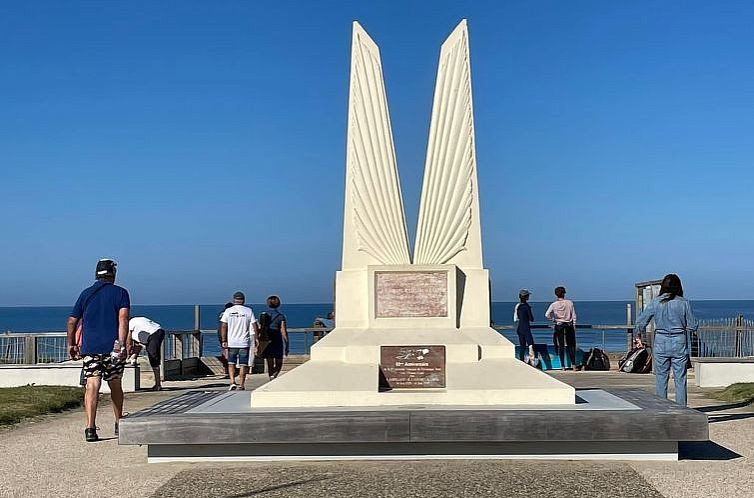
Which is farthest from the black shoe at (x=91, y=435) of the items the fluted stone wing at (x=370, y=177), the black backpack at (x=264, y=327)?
the black backpack at (x=264, y=327)

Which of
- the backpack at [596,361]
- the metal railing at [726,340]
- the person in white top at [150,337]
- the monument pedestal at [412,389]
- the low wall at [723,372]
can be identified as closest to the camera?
the monument pedestal at [412,389]

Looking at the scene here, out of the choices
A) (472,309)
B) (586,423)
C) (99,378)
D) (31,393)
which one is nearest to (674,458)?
(586,423)

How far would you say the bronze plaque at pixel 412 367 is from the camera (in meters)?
8.28

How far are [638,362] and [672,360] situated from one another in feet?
24.7

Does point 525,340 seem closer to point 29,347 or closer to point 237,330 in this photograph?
point 237,330

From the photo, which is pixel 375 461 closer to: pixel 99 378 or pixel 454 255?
pixel 99 378

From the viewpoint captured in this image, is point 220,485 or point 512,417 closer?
point 220,485

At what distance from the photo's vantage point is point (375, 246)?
1024 cm

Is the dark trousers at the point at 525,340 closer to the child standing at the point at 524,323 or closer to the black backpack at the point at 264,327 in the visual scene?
the child standing at the point at 524,323

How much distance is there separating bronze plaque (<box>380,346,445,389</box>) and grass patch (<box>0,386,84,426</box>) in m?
4.47

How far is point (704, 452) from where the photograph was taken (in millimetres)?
7539

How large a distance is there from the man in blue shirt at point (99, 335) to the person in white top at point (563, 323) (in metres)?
9.20

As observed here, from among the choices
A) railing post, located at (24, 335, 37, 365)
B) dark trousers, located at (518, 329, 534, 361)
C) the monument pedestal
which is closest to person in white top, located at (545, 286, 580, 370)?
dark trousers, located at (518, 329, 534, 361)

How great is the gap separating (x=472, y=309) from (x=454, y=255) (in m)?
0.72
